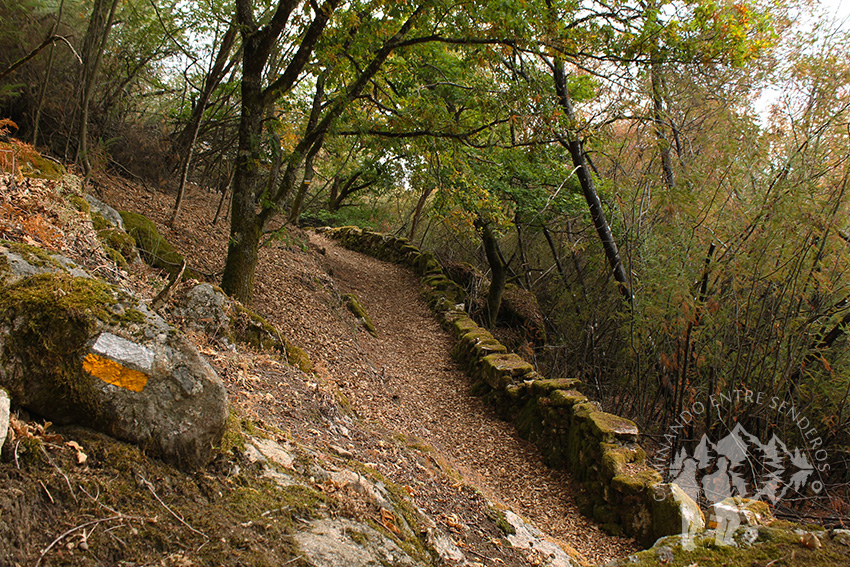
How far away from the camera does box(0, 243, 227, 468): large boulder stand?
155 cm

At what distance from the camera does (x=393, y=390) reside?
619cm

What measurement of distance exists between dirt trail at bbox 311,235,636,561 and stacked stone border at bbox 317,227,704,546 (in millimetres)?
149

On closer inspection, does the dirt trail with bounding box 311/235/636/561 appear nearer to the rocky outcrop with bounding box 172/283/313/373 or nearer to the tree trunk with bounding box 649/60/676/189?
the rocky outcrop with bounding box 172/283/313/373

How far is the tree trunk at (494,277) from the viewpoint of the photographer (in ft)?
33.2

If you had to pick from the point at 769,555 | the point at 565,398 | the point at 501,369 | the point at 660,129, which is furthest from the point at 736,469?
the point at 660,129

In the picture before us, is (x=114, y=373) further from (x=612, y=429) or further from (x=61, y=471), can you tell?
(x=612, y=429)

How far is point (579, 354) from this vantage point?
7.93m

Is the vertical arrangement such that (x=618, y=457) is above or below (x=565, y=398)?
below

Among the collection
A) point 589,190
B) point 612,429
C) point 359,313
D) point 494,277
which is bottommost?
point 359,313

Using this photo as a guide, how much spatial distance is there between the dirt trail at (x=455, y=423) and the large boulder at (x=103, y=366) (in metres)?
2.93

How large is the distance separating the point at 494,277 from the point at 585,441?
5965 millimetres

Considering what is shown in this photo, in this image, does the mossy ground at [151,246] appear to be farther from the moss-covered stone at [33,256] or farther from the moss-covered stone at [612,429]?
the moss-covered stone at [612,429]

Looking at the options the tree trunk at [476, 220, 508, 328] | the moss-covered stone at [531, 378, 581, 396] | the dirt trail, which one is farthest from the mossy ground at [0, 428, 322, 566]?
the tree trunk at [476, 220, 508, 328]

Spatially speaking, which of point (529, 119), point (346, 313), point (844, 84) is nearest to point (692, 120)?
point (844, 84)
